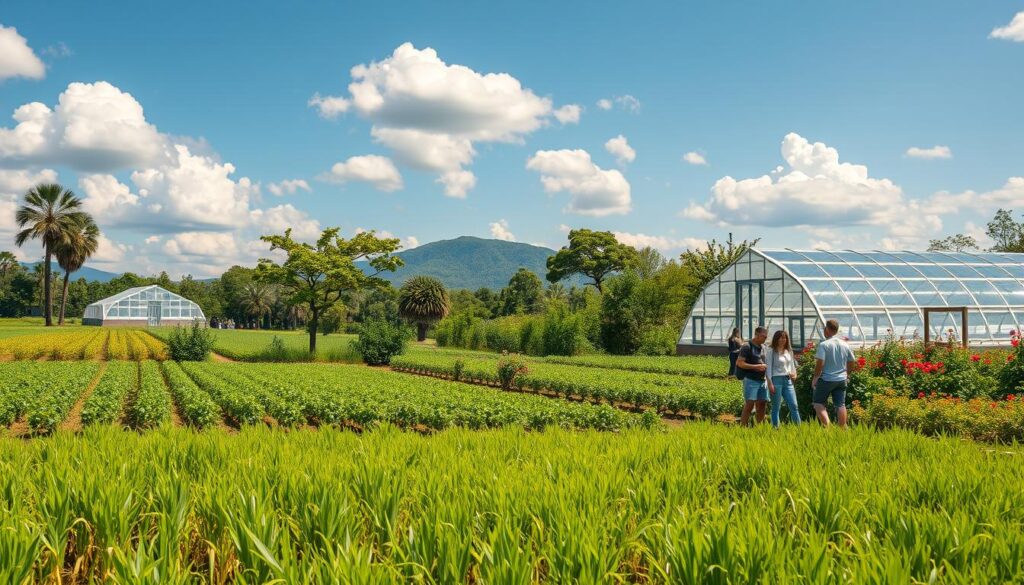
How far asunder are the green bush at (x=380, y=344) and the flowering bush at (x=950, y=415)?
27.6 meters

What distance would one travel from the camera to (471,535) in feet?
11.1

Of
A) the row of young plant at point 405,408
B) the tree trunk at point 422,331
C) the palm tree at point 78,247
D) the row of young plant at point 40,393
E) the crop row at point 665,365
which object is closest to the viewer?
the row of young plant at point 40,393

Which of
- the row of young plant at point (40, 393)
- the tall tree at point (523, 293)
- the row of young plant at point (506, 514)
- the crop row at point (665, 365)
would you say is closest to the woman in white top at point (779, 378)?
the row of young plant at point (506, 514)

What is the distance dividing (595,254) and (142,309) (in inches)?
2120

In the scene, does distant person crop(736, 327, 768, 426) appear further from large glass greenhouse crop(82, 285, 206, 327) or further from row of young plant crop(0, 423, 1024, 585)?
large glass greenhouse crop(82, 285, 206, 327)

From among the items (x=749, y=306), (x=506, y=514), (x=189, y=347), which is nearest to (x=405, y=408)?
(x=506, y=514)

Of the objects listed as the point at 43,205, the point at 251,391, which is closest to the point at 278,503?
the point at 251,391

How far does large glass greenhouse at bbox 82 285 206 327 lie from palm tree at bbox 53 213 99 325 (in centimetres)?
1092

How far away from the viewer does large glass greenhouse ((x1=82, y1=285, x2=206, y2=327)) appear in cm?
7794

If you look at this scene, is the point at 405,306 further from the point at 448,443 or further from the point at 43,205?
the point at 448,443

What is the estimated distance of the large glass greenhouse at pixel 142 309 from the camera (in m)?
77.9

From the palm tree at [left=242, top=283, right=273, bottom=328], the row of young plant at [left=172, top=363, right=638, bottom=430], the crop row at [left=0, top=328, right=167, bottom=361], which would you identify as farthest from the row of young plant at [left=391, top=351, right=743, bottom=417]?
the palm tree at [left=242, top=283, right=273, bottom=328]

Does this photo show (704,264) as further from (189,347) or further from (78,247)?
(78,247)

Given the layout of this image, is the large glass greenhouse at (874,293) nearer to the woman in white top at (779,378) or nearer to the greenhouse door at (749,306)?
the greenhouse door at (749,306)
